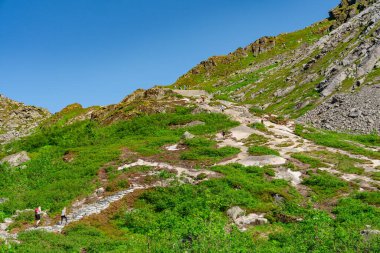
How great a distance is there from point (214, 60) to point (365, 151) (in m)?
134

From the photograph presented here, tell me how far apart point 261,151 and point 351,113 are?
22.5m

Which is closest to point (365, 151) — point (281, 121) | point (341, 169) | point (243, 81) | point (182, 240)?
point (341, 169)

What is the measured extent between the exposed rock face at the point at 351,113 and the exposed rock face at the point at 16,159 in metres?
43.5

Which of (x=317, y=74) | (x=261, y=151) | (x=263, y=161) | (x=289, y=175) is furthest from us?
(x=317, y=74)

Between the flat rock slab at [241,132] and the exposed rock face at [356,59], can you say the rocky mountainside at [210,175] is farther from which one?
the exposed rock face at [356,59]

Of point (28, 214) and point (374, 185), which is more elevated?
point (28, 214)

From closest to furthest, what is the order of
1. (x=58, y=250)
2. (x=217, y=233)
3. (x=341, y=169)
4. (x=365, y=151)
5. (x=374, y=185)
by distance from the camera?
(x=217, y=233) < (x=58, y=250) < (x=374, y=185) < (x=341, y=169) < (x=365, y=151)

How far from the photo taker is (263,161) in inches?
1606

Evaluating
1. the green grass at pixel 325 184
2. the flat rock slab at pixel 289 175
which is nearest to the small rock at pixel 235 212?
the green grass at pixel 325 184

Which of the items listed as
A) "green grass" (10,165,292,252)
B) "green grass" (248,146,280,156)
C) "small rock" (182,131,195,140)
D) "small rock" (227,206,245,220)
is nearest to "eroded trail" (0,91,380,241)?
"green grass" (248,146,280,156)

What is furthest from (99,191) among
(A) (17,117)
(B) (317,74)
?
(A) (17,117)

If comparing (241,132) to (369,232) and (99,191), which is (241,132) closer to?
(99,191)

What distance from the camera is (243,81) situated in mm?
118875

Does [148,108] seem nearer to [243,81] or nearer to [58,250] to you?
[58,250]
